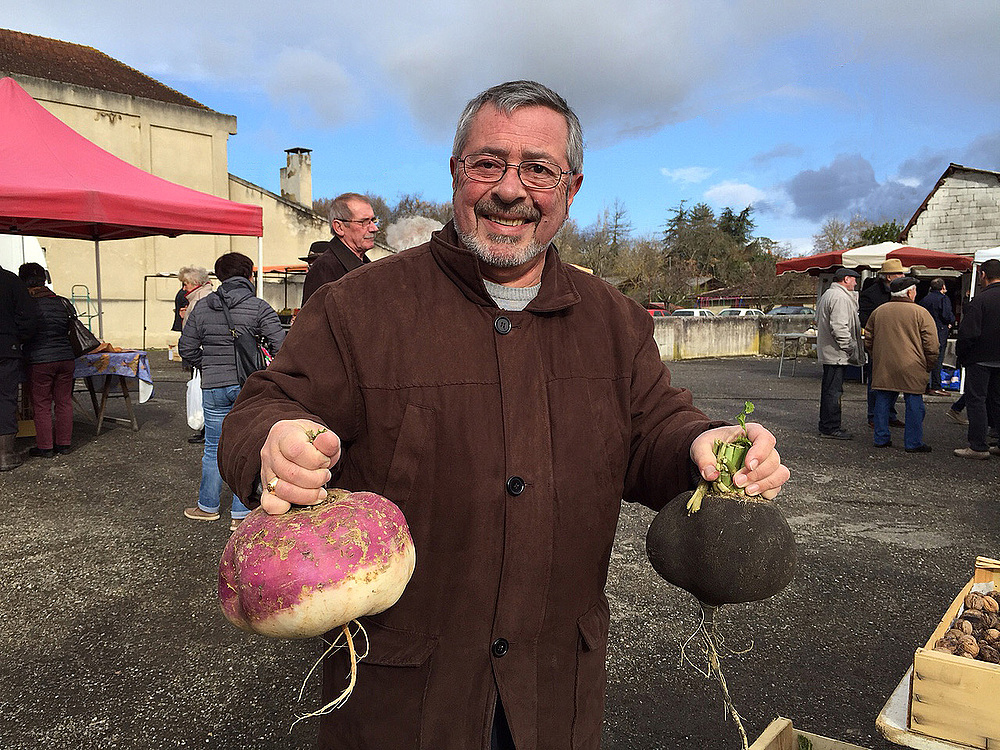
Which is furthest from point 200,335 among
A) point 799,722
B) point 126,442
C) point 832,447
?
point 832,447

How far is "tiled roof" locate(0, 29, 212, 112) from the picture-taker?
63.0 ft

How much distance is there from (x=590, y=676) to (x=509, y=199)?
115cm

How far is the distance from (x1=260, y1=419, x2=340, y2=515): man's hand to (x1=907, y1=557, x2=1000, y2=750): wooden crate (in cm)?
166

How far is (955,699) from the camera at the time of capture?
1920 mm

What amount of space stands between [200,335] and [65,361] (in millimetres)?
2908

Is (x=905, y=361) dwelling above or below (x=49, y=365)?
above

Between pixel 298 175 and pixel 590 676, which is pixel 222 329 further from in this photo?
pixel 298 175

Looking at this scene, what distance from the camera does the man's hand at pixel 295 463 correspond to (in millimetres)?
1295

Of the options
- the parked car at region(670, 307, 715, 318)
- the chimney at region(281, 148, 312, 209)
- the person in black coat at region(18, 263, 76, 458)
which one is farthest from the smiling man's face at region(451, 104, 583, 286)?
the chimney at region(281, 148, 312, 209)

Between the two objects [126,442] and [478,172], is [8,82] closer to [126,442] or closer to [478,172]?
[126,442]

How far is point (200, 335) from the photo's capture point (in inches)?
211

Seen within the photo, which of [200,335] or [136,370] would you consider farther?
[136,370]

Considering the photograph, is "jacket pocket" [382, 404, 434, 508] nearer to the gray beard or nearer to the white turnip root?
the white turnip root

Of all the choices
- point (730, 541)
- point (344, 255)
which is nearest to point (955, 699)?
point (730, 541)
